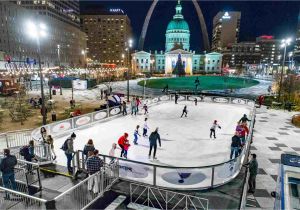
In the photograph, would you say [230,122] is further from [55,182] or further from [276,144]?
[55,182]

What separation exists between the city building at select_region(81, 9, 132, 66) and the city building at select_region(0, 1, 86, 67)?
35.2 m

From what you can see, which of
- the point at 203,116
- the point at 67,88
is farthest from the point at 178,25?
the point at 203,116

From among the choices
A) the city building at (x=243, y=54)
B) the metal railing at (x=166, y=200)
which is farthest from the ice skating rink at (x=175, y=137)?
the city building at (x=243, y=54)

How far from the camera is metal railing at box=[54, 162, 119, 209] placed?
7941 millimetres

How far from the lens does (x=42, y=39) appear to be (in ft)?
342

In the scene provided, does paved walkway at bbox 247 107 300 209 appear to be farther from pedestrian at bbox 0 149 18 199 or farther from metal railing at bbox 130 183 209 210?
pedestrian at bbox 0 149 18 199

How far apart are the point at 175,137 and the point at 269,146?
6.44m

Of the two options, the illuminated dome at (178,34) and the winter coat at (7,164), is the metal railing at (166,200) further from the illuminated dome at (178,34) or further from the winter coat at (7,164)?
Result: the illuminated dome at (178,34)

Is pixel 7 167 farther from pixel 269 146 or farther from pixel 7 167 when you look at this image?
pixel 269 146

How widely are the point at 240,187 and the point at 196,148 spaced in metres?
4.93

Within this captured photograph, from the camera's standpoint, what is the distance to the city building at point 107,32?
186 metres

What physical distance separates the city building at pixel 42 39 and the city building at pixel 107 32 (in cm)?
3523

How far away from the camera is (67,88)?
5291 centimetres

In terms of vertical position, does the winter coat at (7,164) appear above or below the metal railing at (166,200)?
above
